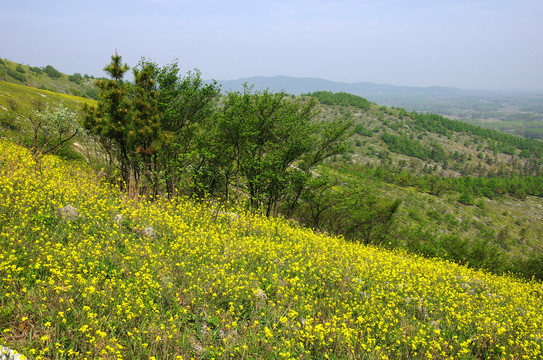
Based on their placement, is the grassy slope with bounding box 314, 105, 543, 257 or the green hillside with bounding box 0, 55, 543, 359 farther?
the grassy slope with bounding box 314, 105, 543, 257

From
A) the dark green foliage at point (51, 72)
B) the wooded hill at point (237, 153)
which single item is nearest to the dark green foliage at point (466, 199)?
the wooded hill at point (237, 153)

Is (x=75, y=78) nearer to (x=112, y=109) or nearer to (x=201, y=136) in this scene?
(x=201, y=136)

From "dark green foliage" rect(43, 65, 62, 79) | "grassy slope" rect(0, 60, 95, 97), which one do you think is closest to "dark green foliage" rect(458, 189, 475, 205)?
"grassy slope" rect(0, 60, 95, 97)

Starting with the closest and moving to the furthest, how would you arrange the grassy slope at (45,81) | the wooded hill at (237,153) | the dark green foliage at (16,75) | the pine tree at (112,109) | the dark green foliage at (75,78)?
the pine tree at (112,109), the wooded hill at (237,153), the dark green foliage at (16,75), the grassy slope at (45,81), the dark green foliage at (75,78)

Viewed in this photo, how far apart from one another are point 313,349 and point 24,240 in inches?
252

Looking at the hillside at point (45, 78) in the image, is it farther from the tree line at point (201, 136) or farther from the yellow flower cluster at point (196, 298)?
the yellow flower cluster at point (196, 298)

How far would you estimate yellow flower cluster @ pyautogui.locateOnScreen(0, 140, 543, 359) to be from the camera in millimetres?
4527

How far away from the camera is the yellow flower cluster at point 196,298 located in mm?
4527

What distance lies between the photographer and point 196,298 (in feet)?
19.3

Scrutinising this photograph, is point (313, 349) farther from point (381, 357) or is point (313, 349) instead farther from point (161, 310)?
point (161, 310)

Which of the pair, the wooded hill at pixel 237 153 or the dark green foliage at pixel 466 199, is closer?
the wooded hill at pixel 237 153

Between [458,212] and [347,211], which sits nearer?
[347,211]

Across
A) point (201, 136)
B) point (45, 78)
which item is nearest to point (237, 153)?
point (201, 136)

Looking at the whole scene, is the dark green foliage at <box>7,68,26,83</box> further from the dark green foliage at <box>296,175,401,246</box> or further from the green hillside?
the dark green foliage at <box>296,175,401,246</box>
